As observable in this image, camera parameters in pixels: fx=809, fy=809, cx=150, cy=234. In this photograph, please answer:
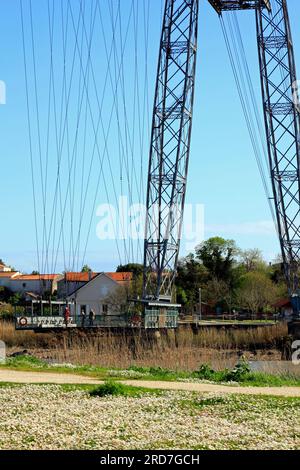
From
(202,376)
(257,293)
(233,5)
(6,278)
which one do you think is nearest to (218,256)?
(257,293)

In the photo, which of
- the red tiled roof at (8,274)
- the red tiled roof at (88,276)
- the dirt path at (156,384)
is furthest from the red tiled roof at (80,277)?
the dirt path at (156,384)

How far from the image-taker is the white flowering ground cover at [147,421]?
33.8 ft

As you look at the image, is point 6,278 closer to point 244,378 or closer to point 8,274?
point 8,274

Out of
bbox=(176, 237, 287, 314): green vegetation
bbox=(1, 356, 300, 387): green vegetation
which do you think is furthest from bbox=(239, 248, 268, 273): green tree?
bbox=(1, 356, 300, 387): green vegetation

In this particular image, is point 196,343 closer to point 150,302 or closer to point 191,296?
point 150,302

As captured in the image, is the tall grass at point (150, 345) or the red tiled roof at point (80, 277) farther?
the red tiled roof at point (80, 277)

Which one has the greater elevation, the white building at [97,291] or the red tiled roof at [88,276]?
the red tiled roof at [88,276]

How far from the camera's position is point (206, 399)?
14.7 m

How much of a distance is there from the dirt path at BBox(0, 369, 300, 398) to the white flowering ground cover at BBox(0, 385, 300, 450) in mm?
1620

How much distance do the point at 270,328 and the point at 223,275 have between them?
5439 cm

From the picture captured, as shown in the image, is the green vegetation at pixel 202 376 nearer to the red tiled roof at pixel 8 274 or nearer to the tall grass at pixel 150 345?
the tall grass at pixel 150 345

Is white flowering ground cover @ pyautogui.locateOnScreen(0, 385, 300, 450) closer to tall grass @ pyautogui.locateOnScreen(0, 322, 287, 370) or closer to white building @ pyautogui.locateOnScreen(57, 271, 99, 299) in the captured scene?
tall grass @ pyautogui.locateOnScreen(0, 322, 287, 370)

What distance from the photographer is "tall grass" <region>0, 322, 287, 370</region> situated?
27.7 m

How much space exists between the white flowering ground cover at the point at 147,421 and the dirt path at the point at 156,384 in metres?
1.62
